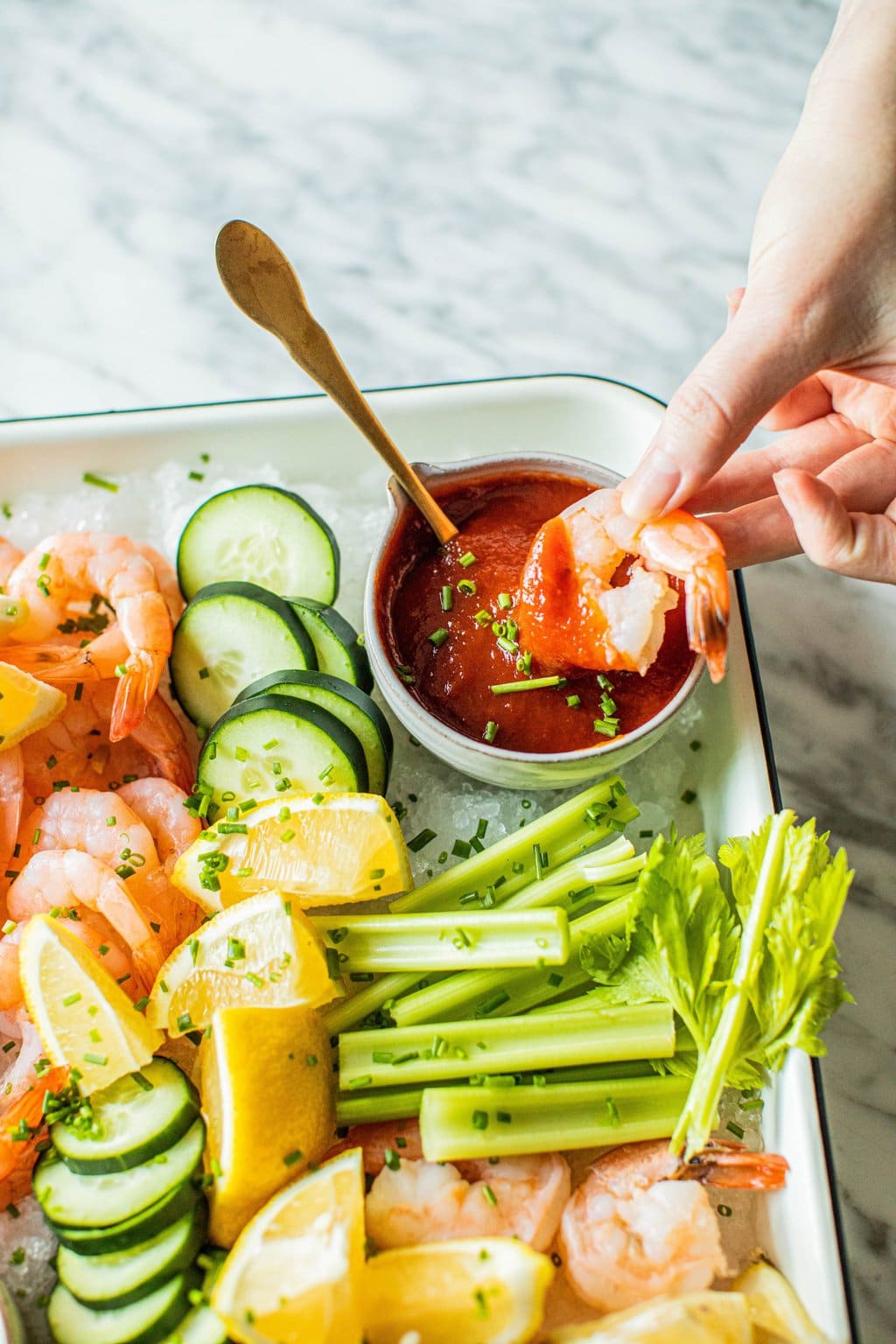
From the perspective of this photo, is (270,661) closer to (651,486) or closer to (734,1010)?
(651,486)

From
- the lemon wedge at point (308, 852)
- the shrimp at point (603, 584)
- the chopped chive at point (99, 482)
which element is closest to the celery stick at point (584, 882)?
the lemon wedge at point (308, 852)

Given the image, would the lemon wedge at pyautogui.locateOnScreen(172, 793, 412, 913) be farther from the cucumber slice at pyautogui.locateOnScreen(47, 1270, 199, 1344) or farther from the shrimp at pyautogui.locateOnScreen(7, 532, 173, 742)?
the cucumber slice at pyautogui.locateOnScreen(47, 1270, 199, 1344)

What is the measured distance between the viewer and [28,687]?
95.6 inches

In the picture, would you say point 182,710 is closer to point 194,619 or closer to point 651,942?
point 194,619

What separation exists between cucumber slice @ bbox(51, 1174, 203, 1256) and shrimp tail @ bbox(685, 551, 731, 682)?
1.39m

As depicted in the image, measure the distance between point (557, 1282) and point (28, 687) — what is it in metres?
1.66

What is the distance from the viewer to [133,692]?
2479 millimetres

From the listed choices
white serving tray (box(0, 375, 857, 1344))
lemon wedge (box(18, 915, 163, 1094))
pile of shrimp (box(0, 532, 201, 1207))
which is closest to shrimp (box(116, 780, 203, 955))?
pile of shrimp (box(0, 532, 201, 1207))

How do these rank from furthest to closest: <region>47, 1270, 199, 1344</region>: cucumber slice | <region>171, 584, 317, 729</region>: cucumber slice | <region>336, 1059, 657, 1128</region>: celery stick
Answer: <region>171, 584, 317, 729</region>: cucumber slice
<region>336, 1059, 657, 1128</region>: celery stick
<region>47, 1270, 199, 1344</region>: cucumber slice

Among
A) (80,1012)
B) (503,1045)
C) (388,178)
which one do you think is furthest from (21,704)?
(388,178)

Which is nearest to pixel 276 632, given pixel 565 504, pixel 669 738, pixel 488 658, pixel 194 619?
pixel 194 619

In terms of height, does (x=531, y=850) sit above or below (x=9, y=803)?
above

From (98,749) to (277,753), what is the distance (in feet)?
1.89

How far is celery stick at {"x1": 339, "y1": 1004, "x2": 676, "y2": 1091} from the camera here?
2189 mm
